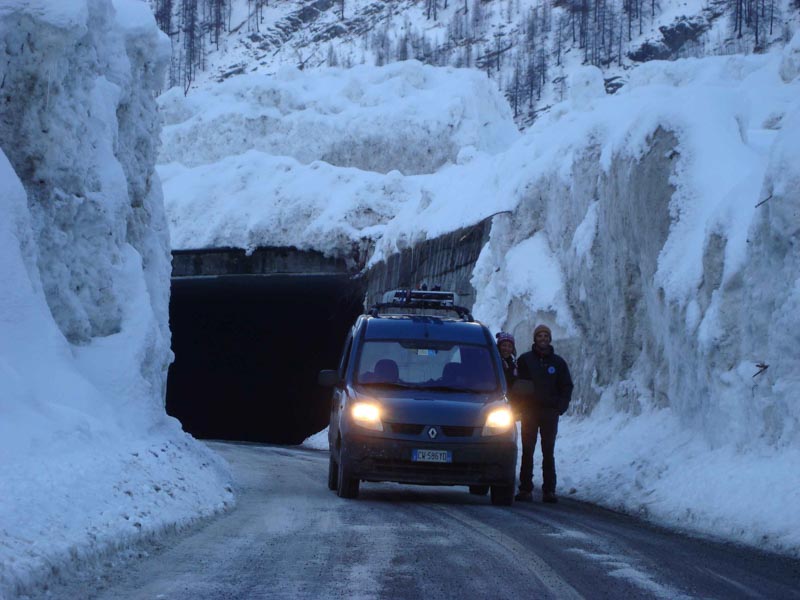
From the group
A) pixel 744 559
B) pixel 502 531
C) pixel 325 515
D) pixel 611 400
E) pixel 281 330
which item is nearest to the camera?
pixel 744 559

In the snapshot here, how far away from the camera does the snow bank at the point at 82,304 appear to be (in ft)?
25.4

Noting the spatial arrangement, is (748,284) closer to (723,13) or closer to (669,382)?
(669,382)

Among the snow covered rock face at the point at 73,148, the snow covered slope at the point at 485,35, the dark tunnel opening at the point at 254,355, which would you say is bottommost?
the dark tunnel opening at the point at 254,355

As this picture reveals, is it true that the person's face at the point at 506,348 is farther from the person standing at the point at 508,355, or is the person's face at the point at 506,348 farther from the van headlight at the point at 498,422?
the van headlight at the point at 498,422

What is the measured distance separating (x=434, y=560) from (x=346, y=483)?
15.8ft

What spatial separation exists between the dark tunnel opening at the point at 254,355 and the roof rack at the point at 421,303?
25.8m

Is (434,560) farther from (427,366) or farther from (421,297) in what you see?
(421,297)

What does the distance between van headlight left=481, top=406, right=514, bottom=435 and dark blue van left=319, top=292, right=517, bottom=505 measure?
0.03 ft

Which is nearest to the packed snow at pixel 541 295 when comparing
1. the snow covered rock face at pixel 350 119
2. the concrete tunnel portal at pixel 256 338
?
the concrete tunnel portal at pixel 256 338

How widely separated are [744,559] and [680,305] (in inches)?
292

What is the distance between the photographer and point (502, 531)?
9211 mm

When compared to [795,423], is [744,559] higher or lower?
lower

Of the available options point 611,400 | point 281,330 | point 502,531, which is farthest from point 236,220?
point 502,531

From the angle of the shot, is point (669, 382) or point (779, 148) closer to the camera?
point (779, 148)
